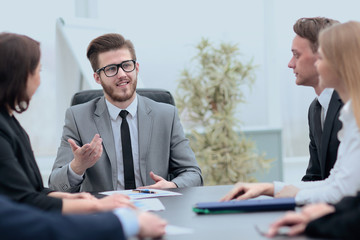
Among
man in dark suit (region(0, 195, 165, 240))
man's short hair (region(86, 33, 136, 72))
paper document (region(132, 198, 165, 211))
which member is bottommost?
paper document (region(132, 198, 165, 211))

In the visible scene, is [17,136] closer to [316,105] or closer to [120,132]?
[120,132]

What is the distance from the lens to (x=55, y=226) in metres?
1.17

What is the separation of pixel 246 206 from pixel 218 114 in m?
3.22

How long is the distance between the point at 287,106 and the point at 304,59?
3.37 m

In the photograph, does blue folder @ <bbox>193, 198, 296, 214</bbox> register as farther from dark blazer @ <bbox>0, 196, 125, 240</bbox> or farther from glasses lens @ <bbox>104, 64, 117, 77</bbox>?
glasses lens @ <bbox>104, 64, 117, 77</bbox>

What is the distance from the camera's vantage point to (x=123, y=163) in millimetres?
2570

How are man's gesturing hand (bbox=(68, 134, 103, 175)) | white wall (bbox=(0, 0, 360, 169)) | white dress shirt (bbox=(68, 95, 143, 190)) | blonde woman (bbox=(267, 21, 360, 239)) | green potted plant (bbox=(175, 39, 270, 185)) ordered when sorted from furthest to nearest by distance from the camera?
white wall (bbox=(0, 0, 360, 169))
green potted plant (bbox=(175, 39, 270, 185))
white dress shirt (bbox=(68, 95, 143, 190))
man's gesturing hand (bbox=(68, 134, 103, 175))
blonde woman (bbox=(267, 21, 360, 239))

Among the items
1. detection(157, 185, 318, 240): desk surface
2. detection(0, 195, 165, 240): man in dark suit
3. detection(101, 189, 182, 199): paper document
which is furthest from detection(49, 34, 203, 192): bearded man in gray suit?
detection(0, 195, 165, 240): man in dark suit

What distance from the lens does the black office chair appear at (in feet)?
9.45

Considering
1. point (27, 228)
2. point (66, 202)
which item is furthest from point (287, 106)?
point (27, 228)

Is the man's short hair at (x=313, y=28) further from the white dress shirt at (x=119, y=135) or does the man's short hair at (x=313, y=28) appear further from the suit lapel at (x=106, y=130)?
the suit lapel at (x=106, y=130)

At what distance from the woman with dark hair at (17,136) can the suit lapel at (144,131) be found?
95 centimetres

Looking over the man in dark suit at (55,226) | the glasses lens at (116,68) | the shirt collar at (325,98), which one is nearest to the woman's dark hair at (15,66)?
the man in dark suit at (55,226)

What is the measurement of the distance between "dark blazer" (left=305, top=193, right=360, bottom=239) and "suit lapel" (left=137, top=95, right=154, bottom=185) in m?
1.44
